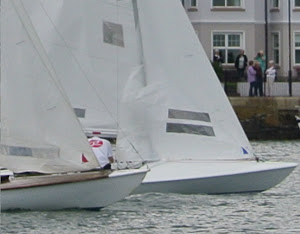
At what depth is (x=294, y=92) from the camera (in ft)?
184

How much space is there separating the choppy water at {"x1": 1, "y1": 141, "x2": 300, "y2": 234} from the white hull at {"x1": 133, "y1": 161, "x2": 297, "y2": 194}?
145 millimetres

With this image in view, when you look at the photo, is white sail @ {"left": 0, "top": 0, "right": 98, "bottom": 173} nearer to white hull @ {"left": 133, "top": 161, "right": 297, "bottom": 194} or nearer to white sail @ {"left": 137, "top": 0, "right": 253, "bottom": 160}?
white hull @ {"left": 133, "top": 161, "right": 297, "bottom": 194}

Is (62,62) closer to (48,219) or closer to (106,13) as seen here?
(106,13)

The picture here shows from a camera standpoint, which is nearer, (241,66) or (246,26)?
(241,66)

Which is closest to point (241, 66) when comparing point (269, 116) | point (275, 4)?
point (269, 116)

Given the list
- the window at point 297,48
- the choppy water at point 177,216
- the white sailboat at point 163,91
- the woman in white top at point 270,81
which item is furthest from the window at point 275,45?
the choppy water at point 177,216

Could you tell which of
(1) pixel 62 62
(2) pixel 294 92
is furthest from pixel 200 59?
(2) pixel 294 92

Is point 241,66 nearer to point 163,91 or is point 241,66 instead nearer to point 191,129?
point 163,91

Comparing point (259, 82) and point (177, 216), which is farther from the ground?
point (259, 82)

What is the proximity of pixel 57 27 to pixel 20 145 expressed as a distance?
204 inches

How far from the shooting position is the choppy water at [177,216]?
23.7m

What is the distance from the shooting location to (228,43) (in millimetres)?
70750

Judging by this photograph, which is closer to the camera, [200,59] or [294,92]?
[200,59]

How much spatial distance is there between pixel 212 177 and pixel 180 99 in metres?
1.77
